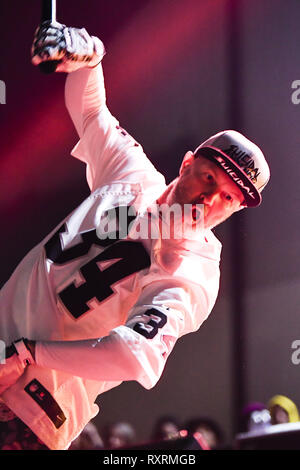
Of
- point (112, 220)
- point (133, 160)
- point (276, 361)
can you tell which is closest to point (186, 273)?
point (112, 220)

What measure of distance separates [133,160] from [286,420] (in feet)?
3.58

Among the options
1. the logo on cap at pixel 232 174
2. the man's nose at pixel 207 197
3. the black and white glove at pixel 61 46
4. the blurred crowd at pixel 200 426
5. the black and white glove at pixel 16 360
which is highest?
the black and white glove at pixel 61 46

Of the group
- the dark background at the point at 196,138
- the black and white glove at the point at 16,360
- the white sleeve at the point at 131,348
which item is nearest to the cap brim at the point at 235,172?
the white sleeve at the point at 131,348

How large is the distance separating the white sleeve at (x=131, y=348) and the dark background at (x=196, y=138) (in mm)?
884

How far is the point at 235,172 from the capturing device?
138cm

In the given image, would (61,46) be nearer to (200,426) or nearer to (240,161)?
(240,161)

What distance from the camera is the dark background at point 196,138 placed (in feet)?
6.86

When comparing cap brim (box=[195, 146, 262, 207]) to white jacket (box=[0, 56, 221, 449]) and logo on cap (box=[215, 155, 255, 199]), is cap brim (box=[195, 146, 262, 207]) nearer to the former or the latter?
logo on cap (box=[215, 155, 255, 199])

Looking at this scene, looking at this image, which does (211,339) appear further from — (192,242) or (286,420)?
(192,242)

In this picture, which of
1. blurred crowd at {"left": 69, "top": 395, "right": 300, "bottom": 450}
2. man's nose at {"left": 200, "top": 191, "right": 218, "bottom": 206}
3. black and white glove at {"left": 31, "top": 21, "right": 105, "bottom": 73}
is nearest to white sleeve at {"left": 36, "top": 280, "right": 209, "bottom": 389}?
man's nose at {"left": 200, "top": 191, "right": 218, "bottom": 206}

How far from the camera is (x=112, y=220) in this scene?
4.80 ft

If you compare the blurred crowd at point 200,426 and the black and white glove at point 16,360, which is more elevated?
the black and white glove at point 16,360

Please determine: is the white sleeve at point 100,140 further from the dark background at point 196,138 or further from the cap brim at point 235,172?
the dark background at point 196,138

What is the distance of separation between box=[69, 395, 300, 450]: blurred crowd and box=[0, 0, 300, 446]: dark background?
3cm
